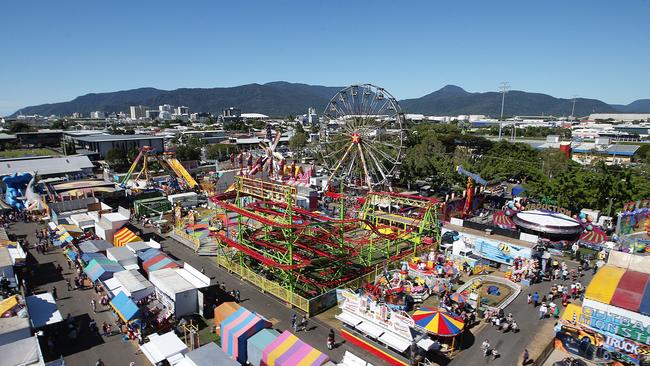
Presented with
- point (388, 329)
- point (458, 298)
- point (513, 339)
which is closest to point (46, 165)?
point (388, 329)

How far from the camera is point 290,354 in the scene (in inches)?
588

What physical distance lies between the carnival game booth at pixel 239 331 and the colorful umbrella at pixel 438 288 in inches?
450

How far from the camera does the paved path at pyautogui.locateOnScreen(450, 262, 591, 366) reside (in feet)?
56.4

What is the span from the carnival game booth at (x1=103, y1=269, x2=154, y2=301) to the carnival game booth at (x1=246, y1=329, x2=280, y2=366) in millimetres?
8025

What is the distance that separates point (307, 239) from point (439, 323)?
1237 cm

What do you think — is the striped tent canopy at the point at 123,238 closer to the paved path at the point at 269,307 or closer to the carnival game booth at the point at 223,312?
the paved path at the point at 269,307

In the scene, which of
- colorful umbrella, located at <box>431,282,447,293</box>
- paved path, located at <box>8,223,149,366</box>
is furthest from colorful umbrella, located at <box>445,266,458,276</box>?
paved path, located at <box>8,223,149,366</box>

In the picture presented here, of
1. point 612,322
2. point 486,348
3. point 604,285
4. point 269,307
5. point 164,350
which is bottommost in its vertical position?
point 269,307

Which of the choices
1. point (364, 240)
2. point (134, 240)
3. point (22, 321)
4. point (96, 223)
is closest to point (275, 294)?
point (364, 240)

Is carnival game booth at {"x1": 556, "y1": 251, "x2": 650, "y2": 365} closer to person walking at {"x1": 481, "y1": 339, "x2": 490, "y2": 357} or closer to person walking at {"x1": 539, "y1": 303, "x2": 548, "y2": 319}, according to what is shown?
person walking at {"x1": 539, "y1": 303, "x2": 548, "y2": 319}

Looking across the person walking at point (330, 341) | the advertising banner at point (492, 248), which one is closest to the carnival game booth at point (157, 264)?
the person walking at point (330, 341)

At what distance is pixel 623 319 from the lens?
16.6m

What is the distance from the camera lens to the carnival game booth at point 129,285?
20281 mm

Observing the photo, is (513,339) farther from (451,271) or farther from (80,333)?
(80,333)
